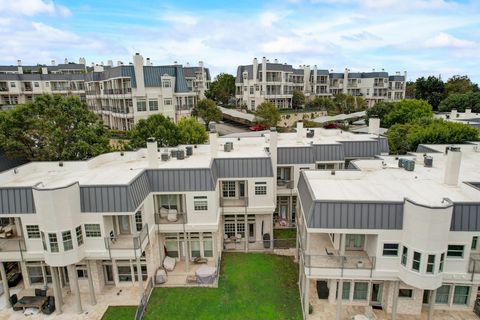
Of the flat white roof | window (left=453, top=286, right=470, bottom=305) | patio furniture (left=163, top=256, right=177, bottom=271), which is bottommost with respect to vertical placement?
patio furniture (left=163, top=256, right=177, bottom=271)

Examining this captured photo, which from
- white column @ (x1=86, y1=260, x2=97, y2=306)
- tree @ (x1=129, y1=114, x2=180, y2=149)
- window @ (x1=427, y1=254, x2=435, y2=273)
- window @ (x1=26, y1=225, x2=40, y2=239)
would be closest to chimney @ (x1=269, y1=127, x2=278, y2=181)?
window @ (x1=427, y1=254, x2=435, y2=273)

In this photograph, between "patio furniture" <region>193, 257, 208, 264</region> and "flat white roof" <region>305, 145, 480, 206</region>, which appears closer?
"flat white roof" <region>305, 145, 480, 206</region>

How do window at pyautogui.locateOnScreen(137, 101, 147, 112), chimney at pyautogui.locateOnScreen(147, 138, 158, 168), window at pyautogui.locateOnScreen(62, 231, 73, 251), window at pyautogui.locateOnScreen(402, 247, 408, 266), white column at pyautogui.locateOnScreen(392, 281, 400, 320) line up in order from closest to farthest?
window at pyautogui.locateOnScreen(402, 247, 408, 266) → white column at pyautogui.locateOnScreen(392, 281, 400, 320) → window at pyautogui.locateOnScreen(62, 231, 73, 251) → chimney at pyautogui.locateOnScreen(147, 138, 158, 168) → window at pyautogui.locateOnScreen(137, 101, 147, 112)

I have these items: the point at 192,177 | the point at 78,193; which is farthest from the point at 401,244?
the point at 78,193

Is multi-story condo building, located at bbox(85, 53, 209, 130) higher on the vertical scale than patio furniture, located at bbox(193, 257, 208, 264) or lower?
higher

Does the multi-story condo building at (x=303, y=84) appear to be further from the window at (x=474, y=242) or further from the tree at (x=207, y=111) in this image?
the window at (x=474, y=242)

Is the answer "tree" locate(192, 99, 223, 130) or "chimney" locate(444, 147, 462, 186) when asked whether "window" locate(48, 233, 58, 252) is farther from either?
"tree" locate(192, 99, 223, 130)
